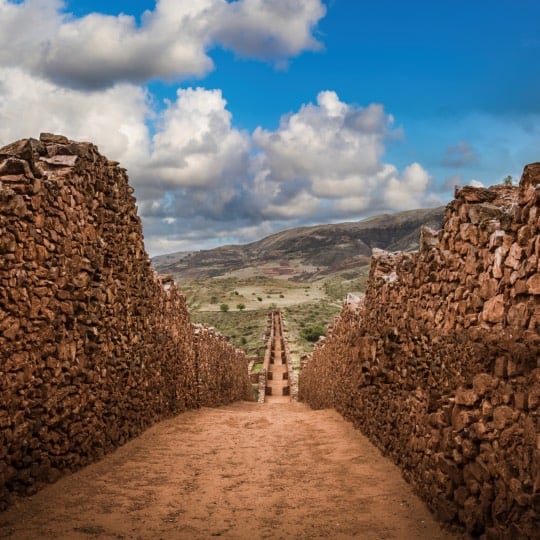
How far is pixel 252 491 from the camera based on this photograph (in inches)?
303

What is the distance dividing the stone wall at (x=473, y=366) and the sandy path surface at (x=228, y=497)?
0.52m

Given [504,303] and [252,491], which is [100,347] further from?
[504,303]

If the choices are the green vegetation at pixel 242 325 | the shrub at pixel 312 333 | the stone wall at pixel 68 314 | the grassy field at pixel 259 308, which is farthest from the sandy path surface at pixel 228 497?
the shrub at pixel 312 333

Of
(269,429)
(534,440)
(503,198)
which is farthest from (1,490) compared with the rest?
(269,429)

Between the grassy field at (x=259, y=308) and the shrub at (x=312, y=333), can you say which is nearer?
the grassy field at (x=259, y=308)

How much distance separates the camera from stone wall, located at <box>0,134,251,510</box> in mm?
6371

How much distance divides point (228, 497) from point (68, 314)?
125 inches

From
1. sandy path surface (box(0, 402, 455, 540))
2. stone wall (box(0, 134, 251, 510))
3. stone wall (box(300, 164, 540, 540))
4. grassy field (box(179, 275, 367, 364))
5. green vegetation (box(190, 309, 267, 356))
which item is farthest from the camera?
Answer: grassy field (box(179, 275, 367, 364))

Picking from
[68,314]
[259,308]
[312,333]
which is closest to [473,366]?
[68,314]

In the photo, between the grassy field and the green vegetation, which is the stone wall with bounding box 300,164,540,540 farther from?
the green vegetation

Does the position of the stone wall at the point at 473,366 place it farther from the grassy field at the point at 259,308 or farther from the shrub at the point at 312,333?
the shrub at the point at 312,333

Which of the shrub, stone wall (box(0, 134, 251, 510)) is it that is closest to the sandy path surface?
stone wall (box(0, 134, 251, 510))

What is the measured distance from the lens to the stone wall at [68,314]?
637 centimetres

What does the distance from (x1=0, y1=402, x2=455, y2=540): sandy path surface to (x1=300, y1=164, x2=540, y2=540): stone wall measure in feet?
1.72
